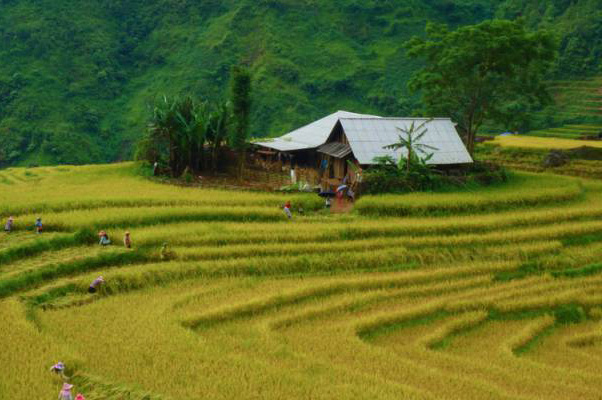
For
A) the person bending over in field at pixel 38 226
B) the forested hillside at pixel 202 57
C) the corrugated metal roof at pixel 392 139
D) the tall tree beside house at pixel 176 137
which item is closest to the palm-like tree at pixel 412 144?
→ the corrugated metal roof at pixel 392 139

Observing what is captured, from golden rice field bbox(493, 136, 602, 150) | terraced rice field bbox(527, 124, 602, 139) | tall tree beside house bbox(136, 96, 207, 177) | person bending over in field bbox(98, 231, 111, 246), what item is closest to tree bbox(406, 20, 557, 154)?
golden rice field bbox(493, 136, 602, 150)

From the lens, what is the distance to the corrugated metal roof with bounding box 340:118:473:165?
82.4 ft

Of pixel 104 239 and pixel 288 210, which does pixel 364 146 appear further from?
pixel 104 239

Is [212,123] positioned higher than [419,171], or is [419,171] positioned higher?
[212,123]

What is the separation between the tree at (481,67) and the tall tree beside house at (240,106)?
10092 mm

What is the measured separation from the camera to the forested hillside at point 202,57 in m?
53.7

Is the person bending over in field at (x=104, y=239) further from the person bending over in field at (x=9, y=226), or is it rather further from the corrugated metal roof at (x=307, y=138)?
the corrugated metal roof at (x=307, y=138)

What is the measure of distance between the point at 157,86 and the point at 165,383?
53.3 m

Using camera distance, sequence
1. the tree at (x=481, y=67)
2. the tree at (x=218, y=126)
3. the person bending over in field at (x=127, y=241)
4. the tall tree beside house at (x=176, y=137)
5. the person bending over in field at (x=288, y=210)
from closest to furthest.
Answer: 1. the person bending over in field at (x=127, y=241)
2. the person bending over in field at (x=288, y=210)
3. the tall tree beside house at (x=176, y=137)
4. the tree at (x=218, y=126)
5. the tree at (x=481, y=67)

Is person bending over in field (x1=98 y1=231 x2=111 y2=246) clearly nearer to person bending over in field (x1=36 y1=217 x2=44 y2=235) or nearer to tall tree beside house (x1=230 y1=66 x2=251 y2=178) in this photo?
person bending over in field (x1=36 y1=217 x2=44 y2=235)

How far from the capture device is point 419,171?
24.5m

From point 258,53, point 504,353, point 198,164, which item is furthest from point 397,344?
point 258,53

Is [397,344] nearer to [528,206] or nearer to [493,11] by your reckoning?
[528,206]

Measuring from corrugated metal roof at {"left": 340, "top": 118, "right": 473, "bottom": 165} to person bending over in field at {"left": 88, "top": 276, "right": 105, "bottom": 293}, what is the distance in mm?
12676
